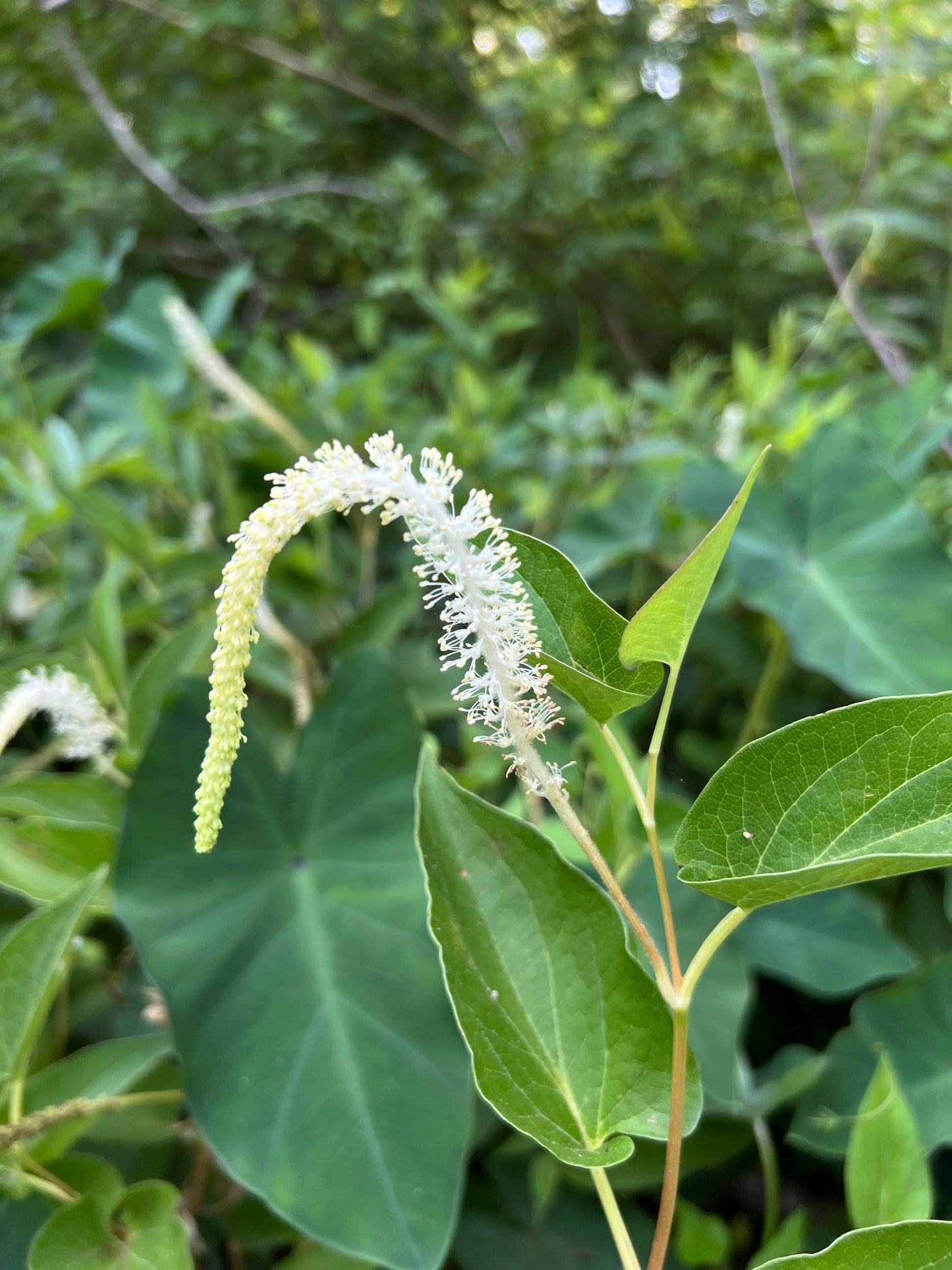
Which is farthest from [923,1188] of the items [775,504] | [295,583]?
[295,583]

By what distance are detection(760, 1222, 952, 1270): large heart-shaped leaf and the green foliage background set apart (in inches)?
7.8

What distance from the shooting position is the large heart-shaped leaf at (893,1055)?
22.0 inches

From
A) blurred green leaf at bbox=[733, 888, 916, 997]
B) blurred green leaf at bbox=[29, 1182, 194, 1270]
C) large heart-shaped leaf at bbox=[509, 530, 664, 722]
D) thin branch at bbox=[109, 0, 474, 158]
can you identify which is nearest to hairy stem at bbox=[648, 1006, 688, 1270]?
large heart-shaped leaf at bbox=[509, 530, 664, 722]

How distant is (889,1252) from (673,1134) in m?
0.08

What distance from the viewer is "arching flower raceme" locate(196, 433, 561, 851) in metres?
0.28

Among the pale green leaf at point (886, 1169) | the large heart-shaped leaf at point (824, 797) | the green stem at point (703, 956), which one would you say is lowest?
the pale green leaf at point (886, 1169)

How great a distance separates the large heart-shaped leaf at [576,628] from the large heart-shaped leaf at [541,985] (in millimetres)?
72

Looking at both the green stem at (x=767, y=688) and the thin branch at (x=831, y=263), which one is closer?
the green stem at (x=767, y=688)

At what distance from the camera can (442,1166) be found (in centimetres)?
43

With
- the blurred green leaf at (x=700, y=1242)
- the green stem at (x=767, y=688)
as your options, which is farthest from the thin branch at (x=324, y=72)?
the blurred green leaf at (x=700, y=1242)

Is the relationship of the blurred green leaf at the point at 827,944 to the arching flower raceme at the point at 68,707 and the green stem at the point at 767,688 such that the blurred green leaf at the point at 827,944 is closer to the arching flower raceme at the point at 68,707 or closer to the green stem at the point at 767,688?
the green stem at the point at 767,688

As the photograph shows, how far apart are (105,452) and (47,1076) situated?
0.72m

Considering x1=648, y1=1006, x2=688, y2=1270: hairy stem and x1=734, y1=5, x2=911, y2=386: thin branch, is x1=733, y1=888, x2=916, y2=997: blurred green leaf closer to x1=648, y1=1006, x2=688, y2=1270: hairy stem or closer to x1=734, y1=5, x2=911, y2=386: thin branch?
x1=648, y1=1006, x2=688, y2=1270: hairy stem

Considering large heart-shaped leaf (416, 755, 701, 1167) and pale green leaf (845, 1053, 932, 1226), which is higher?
large heart-shaped leaf (416, 755, 701, 1167)
